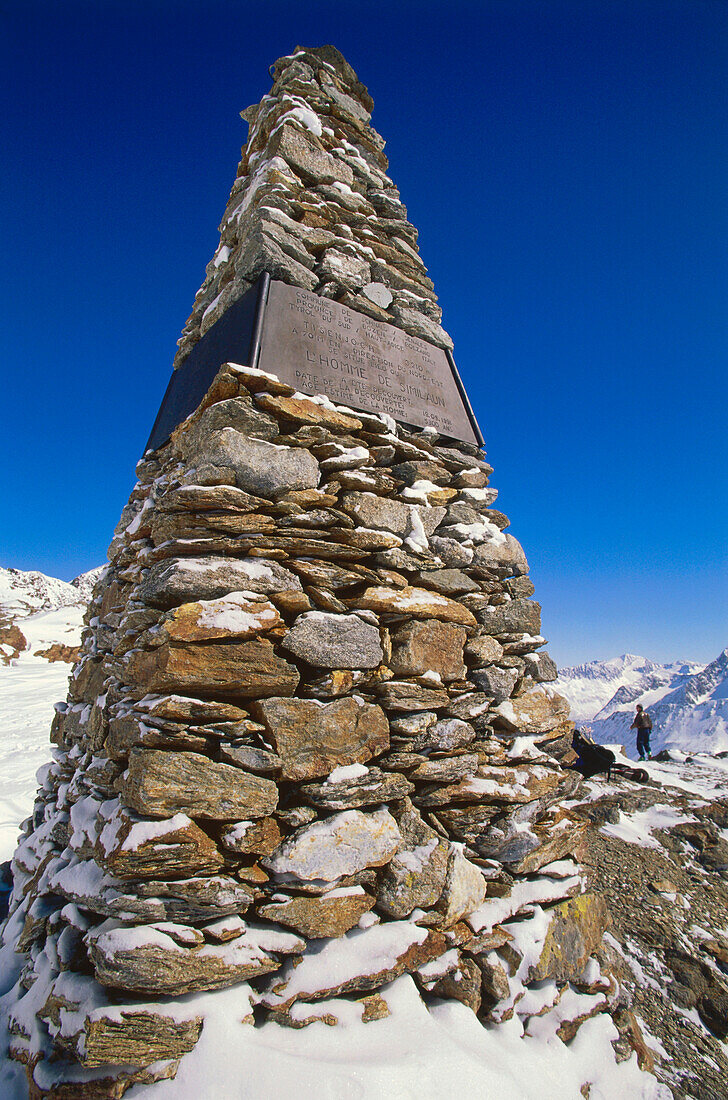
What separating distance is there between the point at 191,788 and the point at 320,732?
1.90 ft

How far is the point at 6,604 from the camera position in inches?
938

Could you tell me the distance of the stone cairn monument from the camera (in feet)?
5.96

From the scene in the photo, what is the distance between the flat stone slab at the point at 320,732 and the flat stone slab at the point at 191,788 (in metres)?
0.16

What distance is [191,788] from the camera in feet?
6.18

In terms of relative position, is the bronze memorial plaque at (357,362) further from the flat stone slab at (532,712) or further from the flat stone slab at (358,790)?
the flat stone slab at (358,790)

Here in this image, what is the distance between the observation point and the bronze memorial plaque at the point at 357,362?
2996 mm

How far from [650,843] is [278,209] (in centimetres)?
661

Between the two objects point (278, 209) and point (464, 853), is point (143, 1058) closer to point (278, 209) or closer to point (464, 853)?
point (464, 853)

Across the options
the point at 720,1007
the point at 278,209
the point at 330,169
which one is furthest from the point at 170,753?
the point at 330,169

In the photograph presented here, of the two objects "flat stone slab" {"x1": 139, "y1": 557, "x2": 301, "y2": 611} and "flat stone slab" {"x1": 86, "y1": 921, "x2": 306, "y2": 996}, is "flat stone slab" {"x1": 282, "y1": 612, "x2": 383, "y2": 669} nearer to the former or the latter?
"flat stone slab" {"x1": 139, "y1": 557, "x2": 301, "y2": 611}

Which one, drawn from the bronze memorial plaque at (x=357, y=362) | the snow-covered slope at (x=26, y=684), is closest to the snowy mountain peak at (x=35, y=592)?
the snow-covered slope at (x=26, y=684)

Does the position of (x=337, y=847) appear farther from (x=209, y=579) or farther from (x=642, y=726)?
(x=642, y=726)

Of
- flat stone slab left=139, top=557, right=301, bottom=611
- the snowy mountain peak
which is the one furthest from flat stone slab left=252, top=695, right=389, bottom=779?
the snowy mountain peak

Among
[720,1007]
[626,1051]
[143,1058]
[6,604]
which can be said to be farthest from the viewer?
[6,604]
